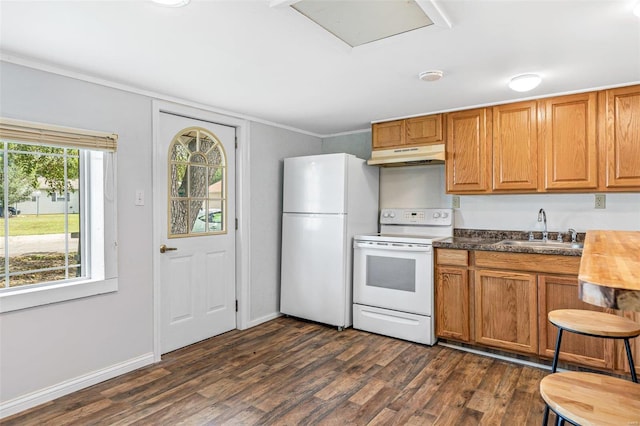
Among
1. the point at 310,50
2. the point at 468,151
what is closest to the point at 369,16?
the point at 310,50

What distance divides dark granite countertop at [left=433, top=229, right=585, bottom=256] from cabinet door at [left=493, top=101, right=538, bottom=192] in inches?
19.0

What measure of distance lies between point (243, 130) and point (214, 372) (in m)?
2.16

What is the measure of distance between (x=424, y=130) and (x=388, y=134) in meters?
0.37

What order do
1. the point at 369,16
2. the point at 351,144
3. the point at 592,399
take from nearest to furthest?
the point at 592,399, the point at 369,16, the point at 351,144

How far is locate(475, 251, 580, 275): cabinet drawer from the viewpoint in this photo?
2.67 m

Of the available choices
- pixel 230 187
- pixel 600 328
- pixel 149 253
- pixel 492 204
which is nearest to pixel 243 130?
pixel 230 187

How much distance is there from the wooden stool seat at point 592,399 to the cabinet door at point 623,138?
2207 millimetres

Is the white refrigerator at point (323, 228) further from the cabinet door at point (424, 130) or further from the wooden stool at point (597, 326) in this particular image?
the wooden stool at point (597, 326)

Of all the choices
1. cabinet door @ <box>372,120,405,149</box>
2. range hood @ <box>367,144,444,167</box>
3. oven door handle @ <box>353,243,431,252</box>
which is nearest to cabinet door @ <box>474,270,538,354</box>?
oven door handle @ <box>353,243,431,252</box>

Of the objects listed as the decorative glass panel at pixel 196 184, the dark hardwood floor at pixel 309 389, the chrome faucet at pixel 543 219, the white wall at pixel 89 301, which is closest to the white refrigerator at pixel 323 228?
the dark hardwood floor at pixel 309 389

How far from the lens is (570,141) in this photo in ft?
9.47

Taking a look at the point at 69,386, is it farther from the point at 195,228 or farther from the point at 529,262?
the point at 529,262

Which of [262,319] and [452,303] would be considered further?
[262,319]

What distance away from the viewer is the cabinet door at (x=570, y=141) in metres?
2.81
